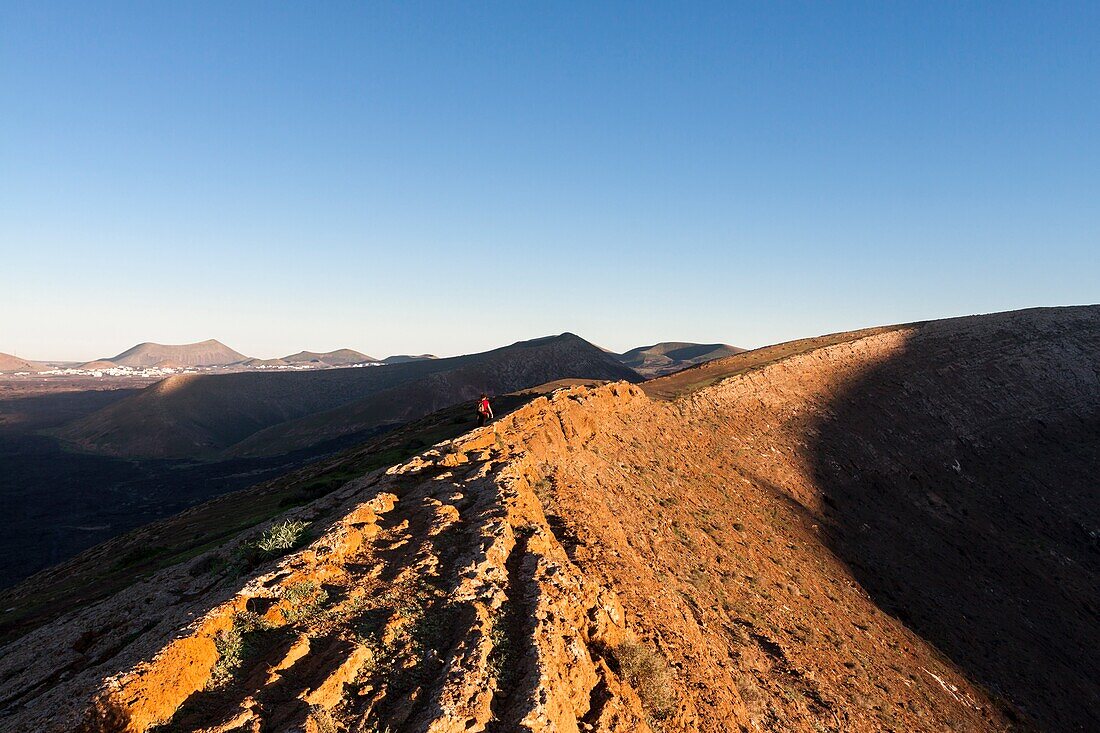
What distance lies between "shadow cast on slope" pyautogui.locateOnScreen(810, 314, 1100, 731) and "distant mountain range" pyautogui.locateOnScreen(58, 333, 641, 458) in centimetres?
6164

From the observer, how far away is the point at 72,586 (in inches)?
730

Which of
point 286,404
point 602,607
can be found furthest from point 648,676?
point 286,404

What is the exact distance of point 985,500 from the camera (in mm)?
35125

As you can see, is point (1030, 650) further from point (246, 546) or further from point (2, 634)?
point (2, 634)

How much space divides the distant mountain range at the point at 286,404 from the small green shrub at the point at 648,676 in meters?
83.1

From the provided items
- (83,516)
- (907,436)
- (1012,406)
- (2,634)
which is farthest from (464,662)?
(83,516)

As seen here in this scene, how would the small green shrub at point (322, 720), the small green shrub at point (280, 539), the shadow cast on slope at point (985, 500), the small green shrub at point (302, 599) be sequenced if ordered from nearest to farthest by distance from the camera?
the small green shrub at point (322, 720)
the small green shrub at point (302, 599)
the small green shrub at point (280, 539)
the shadow cast on slope at point (985, 500)

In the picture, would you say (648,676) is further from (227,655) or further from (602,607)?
(227,655)

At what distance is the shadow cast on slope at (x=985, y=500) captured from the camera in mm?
20953

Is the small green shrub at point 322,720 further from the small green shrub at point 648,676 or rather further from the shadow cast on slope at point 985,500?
the shadow cast on slope at point 985,500

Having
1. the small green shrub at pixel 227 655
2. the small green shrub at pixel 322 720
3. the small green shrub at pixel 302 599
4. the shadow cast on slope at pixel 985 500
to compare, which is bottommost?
the shadow cast on slope at pixel 985 500

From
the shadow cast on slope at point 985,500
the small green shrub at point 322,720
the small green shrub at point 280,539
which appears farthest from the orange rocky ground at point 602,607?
the small green shrub at point 280,539

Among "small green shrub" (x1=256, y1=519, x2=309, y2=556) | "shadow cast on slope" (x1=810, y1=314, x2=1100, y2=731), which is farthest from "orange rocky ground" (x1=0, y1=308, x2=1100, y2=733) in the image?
"small green shrub" (x1=256, y1=519, x2=309, y2=556)

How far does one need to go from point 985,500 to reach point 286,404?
128979 mm
